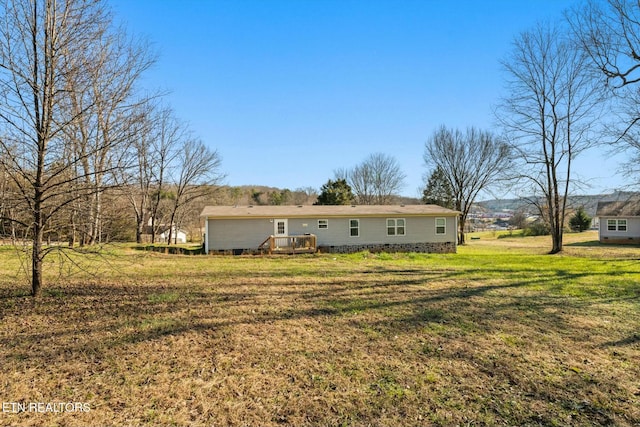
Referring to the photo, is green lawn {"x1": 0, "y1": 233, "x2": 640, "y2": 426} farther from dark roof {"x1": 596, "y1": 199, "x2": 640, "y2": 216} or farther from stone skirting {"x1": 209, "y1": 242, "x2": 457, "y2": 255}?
dark roof {"x1": 596, "y1": 199, "x2": 640, "y2": 216}

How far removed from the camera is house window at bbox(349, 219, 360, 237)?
64.8 feet

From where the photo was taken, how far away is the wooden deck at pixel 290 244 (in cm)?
1741

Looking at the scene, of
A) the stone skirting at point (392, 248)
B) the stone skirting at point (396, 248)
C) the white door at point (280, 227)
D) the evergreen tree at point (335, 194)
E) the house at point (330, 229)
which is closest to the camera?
the house at point (330, 229)

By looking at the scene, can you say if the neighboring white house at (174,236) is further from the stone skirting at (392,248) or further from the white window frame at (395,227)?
the white window frame at (395,227)

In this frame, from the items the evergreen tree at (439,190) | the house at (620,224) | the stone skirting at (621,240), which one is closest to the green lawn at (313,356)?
the evergreen tree at (439,190)

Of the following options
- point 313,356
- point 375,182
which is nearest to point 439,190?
point 375,182

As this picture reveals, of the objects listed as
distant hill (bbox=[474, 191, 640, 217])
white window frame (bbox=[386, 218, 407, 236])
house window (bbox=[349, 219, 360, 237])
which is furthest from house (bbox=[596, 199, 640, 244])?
house window (bbox=[349, 219, 360, 237])

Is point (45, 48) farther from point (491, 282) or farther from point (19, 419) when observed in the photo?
point (491, 282)

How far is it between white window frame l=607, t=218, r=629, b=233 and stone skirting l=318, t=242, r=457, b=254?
70.3 ft

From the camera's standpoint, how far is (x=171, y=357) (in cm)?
369

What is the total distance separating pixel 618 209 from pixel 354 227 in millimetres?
28791

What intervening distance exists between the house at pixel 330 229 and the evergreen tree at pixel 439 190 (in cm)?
1335

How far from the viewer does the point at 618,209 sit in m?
31.8

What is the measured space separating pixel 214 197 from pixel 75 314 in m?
27.4
